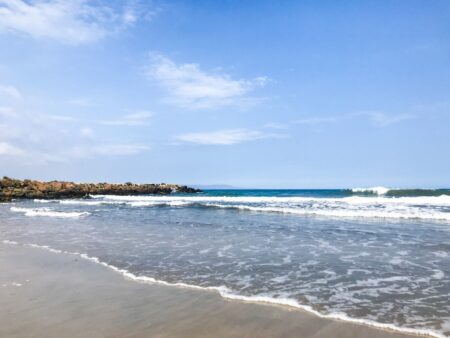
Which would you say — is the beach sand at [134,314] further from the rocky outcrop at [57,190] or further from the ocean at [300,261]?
the rocky outcrop at [57,190]

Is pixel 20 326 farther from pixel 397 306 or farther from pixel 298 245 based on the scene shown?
pixel 298 245

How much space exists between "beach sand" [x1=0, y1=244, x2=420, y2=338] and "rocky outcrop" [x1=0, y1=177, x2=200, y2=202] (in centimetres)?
3811

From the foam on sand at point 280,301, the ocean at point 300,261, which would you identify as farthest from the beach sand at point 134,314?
the ocean at point 300,261

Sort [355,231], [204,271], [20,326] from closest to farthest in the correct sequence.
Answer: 1. [20,326]
2. [204,271]
3. [355,231]

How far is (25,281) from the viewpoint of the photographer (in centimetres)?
719

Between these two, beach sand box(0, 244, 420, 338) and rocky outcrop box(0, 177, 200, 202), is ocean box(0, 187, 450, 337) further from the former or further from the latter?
rocky outcrop box(0, 177, 200, 202)

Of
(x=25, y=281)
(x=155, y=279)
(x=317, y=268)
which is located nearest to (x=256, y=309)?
(x=155, y=279)

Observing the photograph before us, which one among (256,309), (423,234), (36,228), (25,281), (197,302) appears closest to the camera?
Result: (256,309)

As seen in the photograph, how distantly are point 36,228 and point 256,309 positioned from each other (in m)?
13.1

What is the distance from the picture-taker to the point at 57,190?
164ft

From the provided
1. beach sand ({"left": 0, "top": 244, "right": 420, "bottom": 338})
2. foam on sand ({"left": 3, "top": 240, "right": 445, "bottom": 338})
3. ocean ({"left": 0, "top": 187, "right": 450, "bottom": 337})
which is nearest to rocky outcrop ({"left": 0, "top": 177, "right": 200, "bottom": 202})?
ocean ({"left": 0, "top": 187, "right": 450, "bottom": 337})

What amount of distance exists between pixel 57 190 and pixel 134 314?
160ft

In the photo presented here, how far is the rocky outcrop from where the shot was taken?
153ft

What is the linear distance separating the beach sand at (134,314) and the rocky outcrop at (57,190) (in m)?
38.1
